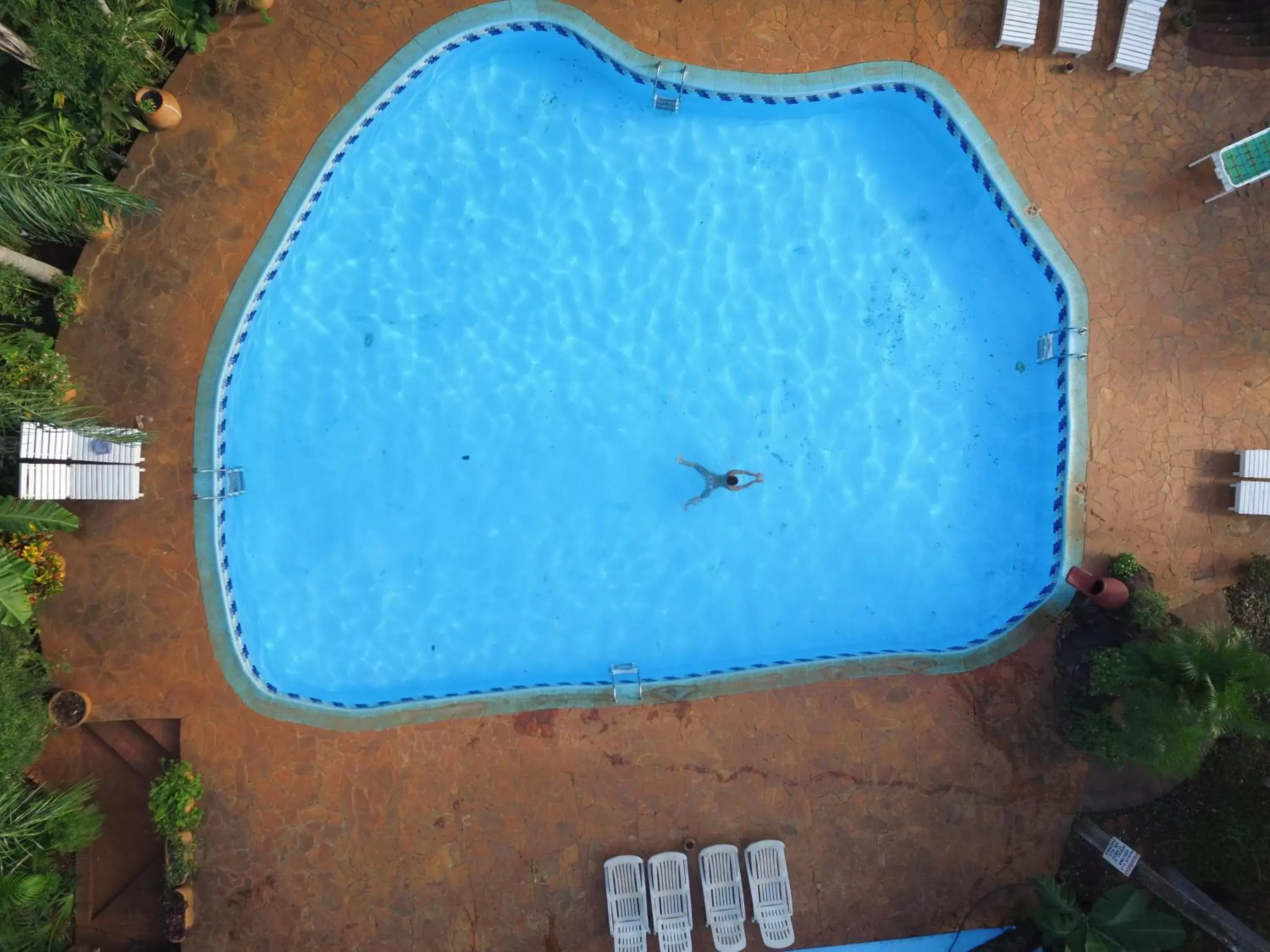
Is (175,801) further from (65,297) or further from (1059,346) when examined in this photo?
(1059,346)

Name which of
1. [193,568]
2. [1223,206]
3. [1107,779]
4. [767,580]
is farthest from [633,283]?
[1107,779]

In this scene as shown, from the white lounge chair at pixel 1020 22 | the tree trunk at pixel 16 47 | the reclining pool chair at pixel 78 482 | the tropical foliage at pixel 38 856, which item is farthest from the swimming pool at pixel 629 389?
the tree trunk at pixel 16 47

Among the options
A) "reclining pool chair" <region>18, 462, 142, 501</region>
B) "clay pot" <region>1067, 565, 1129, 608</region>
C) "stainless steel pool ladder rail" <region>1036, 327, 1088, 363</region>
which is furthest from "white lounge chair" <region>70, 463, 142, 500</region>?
"stainless steel pool ladder rail" <region>1036, 327, 1088, 363</region>

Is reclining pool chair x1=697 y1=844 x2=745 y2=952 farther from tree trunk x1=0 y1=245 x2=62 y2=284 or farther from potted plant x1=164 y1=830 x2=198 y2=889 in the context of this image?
tree trunk x1=0 y1=245 x2=62 y2=284

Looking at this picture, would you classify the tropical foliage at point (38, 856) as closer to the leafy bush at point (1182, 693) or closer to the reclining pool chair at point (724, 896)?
the reclining pool chair at point (724, 896)

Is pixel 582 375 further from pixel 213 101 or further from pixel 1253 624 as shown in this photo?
pixel 1253 624
